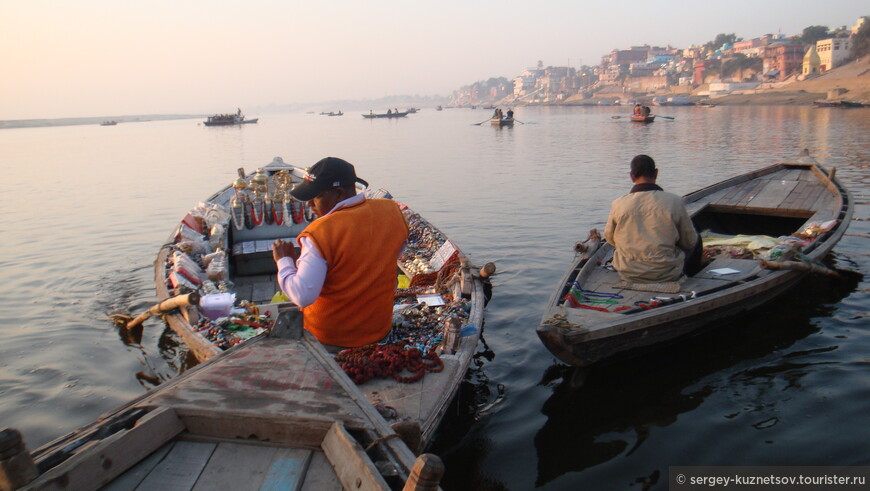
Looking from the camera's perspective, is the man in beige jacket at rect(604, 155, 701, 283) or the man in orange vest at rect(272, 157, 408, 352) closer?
the man in orange vest at rect(272, 157, 408, 352)

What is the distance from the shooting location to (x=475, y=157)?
2705 cm

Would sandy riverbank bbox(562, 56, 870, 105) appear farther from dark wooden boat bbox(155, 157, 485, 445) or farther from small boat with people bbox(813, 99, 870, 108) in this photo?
dark wooden boat bbox(155, 157, 485, 445)

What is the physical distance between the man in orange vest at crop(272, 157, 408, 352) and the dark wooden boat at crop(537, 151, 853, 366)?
181 cm

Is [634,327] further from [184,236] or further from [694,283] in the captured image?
[184,236]

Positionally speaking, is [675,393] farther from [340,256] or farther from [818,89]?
[818,89]

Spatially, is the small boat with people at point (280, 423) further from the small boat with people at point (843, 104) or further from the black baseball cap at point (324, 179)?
the small boat with people at point (843, 104)

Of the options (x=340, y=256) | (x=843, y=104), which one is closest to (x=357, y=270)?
(x=340, y=256)

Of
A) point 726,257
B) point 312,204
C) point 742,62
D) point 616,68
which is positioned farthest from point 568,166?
point 616,68

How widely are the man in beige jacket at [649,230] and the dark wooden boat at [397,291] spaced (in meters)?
1.53

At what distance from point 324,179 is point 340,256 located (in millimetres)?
447

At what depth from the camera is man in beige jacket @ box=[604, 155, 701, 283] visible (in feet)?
17.9

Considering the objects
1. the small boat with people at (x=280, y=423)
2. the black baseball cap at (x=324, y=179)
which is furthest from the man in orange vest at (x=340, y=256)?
the small boat with people at (x=280, y=423)

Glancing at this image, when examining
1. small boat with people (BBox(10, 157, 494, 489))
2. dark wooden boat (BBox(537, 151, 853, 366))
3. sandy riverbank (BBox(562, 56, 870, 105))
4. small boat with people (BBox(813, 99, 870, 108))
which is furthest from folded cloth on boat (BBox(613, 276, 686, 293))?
sandy riverbank (BBox(562, 56, 870, 105))

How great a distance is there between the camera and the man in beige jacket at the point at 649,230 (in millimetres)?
5461
